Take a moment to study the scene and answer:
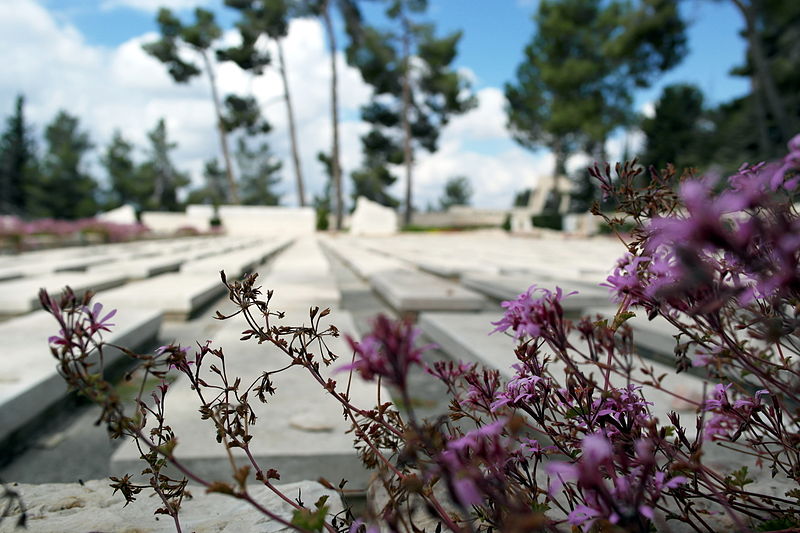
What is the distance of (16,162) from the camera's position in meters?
41.1

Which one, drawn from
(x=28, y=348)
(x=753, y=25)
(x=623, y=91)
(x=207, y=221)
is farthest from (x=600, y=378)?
(x=623, y=91)

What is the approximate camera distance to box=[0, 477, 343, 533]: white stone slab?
0.74 metres

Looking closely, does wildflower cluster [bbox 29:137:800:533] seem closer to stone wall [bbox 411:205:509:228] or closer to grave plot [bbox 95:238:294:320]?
grave plot [bbox 95:238:294:320]

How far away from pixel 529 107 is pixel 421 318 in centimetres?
3236

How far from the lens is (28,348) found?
1720 millimetres

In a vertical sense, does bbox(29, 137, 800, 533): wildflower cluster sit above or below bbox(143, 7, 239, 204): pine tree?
below

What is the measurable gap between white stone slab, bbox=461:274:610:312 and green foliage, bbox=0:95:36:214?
4443 centimetres

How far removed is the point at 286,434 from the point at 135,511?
45cm

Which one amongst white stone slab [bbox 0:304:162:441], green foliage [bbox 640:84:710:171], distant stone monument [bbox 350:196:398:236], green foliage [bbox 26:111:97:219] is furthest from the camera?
green foliage [bbox 26:111:97:219]

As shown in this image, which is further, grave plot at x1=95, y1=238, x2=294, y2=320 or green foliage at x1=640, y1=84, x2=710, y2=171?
green foliage at x1=640, y1=84, x2=710, y2=171

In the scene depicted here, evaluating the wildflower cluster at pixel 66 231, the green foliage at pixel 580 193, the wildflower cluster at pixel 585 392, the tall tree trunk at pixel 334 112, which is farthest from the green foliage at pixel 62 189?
the wildflower cluster at pixel 585 392

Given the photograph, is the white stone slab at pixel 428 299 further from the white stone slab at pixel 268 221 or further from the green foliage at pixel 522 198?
the green foliage at pixel 522 198

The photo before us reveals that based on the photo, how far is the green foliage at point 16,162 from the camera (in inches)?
1538

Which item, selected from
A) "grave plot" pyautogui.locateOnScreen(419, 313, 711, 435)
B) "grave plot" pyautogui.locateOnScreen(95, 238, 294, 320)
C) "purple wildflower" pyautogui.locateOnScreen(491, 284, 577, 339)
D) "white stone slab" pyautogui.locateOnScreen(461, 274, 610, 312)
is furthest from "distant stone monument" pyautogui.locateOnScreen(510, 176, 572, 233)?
"purple wildflower" pyautogui.locateOnScreen(491, 284, 577, 339)
